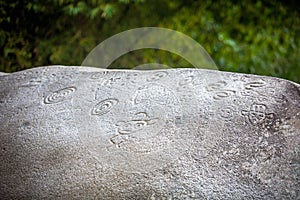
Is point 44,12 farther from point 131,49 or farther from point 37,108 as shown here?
point 37,108

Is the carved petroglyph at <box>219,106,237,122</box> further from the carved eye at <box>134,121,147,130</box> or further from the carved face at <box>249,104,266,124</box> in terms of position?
the carved eye at <box>134,121,147,130</box>

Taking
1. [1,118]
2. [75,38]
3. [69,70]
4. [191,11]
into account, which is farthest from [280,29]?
[1,118]

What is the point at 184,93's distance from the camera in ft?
5.20

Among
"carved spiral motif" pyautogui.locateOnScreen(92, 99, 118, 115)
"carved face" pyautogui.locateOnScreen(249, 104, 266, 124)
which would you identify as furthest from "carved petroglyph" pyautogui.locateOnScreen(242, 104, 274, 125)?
"carved spiral motif" pyautogui.locateOnScreen(92, 99, 118, 115)

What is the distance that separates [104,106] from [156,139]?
231 mm

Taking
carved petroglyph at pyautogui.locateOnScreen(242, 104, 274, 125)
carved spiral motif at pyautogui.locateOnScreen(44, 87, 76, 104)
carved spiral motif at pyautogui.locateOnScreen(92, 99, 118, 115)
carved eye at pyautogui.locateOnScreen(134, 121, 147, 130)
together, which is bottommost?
carved spiral motif at pyautogui.locateOnScreen(44, 87, 76, 104)

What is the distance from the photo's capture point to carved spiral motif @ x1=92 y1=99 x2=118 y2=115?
162 centimetres

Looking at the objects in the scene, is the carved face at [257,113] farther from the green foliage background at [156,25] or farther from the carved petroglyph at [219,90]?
the green foliage background at [156,25]

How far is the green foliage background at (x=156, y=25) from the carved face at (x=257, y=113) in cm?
189

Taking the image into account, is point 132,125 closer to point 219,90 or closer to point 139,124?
point 139,124

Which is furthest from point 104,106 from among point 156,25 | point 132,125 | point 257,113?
point 156,25

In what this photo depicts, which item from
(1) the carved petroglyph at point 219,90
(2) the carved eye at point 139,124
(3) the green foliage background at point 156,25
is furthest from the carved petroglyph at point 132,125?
(3) the green foliage background at point 156,25

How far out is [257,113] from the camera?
1.46 m

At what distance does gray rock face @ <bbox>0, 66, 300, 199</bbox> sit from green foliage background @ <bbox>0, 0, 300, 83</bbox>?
1524mm
